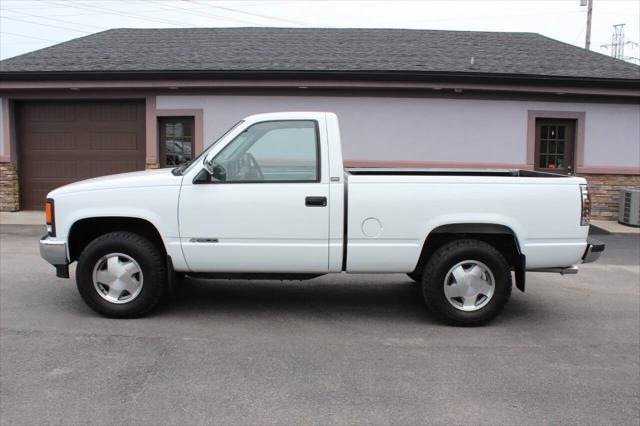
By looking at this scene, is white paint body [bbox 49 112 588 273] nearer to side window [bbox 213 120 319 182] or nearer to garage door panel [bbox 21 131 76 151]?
side window [bbox 213 120 319 182]

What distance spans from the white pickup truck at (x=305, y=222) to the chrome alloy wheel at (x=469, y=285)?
11 millimetres

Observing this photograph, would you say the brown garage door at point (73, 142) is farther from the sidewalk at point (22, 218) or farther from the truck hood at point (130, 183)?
the truck hood at point (130, 183)

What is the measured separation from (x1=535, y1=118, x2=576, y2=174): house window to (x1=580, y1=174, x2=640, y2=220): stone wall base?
52cm

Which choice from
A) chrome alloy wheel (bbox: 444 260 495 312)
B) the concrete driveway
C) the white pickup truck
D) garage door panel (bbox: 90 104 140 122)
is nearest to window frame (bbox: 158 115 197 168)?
garage door panel (bbox: 90 104 140 122)

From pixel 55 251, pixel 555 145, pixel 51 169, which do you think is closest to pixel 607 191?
pixel 555 145

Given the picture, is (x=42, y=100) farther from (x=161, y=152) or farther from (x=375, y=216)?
(x=375, y=216)

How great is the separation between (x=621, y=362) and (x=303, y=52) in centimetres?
1132

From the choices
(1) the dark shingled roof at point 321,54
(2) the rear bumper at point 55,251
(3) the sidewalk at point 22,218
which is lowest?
(3) the sidewalk at point 22,218

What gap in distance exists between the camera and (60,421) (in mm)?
3490

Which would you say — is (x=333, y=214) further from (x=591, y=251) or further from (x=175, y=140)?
(x=175, y=140)

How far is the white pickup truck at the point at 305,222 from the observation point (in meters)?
5.29

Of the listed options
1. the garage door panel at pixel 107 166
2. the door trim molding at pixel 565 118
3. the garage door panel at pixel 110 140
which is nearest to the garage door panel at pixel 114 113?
the garage door panel at pixel 110 140

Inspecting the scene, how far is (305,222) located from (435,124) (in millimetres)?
8414

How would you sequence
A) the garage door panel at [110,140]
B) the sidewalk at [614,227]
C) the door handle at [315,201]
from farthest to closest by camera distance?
the garage door panel at [110,140]
the sidewalk at [614,227]
the door handle at [315,201]
